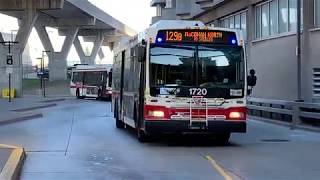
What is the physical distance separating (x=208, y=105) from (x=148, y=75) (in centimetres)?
173

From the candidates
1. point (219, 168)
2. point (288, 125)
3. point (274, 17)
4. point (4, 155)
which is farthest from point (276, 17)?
point (4, 155)

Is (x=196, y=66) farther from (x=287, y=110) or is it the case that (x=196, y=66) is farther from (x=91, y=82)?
(x=91, y=82)

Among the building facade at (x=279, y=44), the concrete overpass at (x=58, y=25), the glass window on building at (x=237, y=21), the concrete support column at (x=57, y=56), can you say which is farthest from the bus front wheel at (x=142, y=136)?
the concrete support column at (x=57, y=56)

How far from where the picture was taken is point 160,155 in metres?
15.4

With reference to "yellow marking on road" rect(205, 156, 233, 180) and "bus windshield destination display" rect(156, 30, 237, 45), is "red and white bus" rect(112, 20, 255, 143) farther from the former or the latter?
"yellow marking on road" rect(205, 156, 233, 180)

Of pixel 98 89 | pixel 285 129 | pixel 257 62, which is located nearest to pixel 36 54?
pixel 98 89

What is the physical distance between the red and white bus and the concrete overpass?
48808 millimetres

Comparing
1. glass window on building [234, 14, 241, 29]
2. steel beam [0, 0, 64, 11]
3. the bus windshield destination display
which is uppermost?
steel beam [0, 0, 64, 11]

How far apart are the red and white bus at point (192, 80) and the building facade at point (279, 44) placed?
9.29 meters

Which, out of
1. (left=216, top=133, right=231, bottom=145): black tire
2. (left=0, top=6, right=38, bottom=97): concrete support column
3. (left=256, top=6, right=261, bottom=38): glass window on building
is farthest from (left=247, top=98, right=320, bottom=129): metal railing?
(left=0, top=6, right=38, bottom=97): concrete support column

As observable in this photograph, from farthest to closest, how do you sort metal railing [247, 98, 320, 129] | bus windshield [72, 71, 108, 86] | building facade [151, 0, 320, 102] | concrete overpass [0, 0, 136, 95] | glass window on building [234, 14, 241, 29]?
concrete overpass [0, 0, 136, 95], bus windshield [72, 71, 108, 86], glass window on building [234, 14, 241, 29], building facade [151, 0, 320, 102], metal railing [247, 98, 320, 129]

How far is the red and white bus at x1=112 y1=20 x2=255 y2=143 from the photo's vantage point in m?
17.0

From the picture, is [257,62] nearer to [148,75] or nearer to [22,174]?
[148,75]

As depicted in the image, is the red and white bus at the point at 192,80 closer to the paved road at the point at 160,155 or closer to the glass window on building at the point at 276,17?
the paved road at the point at 160,155
